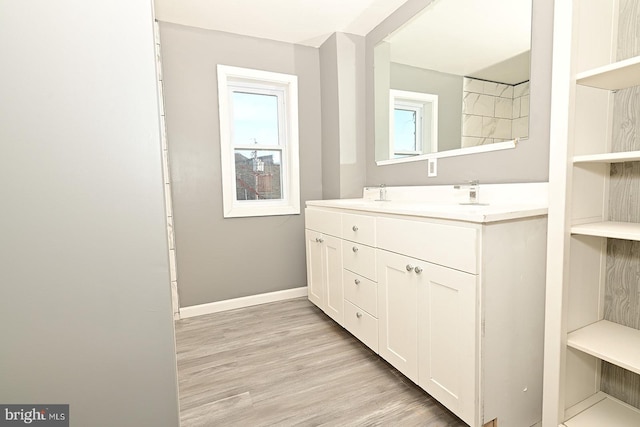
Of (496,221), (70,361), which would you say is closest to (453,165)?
(496,221)

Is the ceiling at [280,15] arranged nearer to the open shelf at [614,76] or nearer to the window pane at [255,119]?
the window pane at [255,119]

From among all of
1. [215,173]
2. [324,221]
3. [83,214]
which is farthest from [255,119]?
[83,214]

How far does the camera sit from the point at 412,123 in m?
2.17

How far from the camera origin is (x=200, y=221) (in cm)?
250

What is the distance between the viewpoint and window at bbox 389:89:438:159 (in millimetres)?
2002

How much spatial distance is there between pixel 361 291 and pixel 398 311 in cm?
34

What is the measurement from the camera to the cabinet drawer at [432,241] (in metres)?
1.10

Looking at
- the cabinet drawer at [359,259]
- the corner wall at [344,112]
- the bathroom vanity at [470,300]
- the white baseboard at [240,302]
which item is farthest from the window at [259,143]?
the bathroom vanity at [470,300]

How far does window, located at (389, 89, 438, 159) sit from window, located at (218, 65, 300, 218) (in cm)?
91

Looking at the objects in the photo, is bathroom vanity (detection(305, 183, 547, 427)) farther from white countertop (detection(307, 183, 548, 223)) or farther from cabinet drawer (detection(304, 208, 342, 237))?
cabinet drawer (detection(304, 208, 342, 237))

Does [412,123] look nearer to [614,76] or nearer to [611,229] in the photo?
[614,76]

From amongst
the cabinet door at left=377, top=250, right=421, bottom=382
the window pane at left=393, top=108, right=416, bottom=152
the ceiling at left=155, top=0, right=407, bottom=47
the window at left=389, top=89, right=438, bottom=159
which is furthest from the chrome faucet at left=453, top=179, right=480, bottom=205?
the ceiling at left=155, top=0, right=407, bottom=47

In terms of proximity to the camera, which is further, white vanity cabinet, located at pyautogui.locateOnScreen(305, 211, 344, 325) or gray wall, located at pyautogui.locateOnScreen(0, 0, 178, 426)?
white vanity cabinet, located at pyautogui.locateOnScreen(305, 211, 344, 325)

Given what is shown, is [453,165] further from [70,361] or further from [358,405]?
[70,361]
